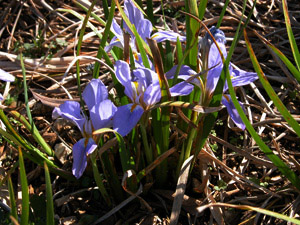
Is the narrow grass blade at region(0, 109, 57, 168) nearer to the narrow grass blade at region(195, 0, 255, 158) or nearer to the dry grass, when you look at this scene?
the dry grass

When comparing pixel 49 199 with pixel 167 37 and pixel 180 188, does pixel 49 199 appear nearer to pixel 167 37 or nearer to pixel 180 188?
pixel 180 188

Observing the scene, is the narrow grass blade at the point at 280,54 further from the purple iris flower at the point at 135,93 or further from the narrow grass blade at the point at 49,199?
the narrow grass blade at the point at 49,199

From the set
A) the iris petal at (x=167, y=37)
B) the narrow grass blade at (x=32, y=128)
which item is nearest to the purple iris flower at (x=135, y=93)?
the iris petal at (x=167, y=37)

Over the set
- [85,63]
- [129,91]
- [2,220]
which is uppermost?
[129,91]

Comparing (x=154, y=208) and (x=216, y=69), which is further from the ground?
(x=216, y=69)

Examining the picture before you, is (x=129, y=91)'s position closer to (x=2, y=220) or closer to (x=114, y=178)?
(x=114, y=178)

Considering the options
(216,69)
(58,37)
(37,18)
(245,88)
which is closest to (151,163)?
(216,69)
